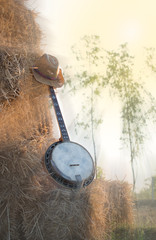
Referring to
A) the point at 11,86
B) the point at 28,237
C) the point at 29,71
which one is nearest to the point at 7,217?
the point at 28,237

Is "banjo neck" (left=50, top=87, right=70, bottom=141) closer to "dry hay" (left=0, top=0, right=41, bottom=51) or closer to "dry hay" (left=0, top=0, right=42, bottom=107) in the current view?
"dry hay" (left=0, top=0, right=42, bottom=107)

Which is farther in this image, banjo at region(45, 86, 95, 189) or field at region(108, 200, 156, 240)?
field at region(108, 200, 156, 240)

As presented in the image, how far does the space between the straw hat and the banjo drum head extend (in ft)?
2.69

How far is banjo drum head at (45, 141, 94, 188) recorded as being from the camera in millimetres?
2617

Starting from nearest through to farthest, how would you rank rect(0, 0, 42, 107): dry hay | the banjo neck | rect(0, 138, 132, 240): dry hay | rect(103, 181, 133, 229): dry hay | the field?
rect(0, 138, 132, 240): dry hay
rect(0, 0, 42, 107): dry hay
rect(103, 181, 133, 229): dry hay
the banjo neck
the field

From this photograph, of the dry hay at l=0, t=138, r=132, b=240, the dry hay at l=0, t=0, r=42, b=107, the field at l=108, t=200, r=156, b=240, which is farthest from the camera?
the field at l=108, t=200, r=156, b=240

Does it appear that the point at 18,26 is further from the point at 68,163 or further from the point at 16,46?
the point at 68,163

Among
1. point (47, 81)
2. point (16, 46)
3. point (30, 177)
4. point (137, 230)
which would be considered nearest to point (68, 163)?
point (30, 177)

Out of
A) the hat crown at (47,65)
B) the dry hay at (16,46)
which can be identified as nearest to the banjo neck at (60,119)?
the hat crown at (47,65)

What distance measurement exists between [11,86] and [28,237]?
1.45m

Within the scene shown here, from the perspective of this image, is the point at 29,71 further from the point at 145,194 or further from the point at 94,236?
the point at 145,194

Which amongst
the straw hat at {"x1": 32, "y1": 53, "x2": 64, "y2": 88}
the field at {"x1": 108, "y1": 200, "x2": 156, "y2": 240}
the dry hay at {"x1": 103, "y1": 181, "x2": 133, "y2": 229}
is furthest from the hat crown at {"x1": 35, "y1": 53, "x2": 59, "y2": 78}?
the field at {"x1": 108, "y1": 200, "x2": 156, "y2": 240}

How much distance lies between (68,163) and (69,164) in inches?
0.6

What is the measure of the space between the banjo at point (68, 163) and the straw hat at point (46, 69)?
13.6 inches
